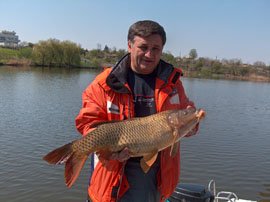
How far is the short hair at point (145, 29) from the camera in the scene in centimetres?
281

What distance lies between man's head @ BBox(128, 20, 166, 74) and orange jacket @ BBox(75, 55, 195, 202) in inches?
8.2

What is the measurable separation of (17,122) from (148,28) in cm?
1228

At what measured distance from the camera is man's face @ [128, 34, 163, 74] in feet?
9.39

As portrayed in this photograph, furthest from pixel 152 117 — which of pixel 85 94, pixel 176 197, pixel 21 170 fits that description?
pixel 21 170

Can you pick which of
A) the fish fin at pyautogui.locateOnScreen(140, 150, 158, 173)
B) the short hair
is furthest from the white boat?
the short hair

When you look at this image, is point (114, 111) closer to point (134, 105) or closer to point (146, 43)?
point (134, 105)

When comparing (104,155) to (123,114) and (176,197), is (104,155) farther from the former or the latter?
(176,197)

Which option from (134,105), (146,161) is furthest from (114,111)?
(146,161)

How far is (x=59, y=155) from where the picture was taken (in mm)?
2521

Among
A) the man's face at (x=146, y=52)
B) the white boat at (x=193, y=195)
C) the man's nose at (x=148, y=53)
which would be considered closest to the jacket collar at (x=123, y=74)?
the man's face at (x=146, y=52)

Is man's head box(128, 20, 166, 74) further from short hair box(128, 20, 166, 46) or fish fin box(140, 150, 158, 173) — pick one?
fish fin box(140, 150, 158, 173)

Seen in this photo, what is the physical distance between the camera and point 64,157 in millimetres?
2537

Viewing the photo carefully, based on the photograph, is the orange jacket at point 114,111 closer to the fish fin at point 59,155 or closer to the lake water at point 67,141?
the fish fin at point 59,155

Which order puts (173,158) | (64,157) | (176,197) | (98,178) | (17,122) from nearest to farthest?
1. (64,157)
2. (98,178)
3. (173,158)
4. (176,197)
5. (17,122)
